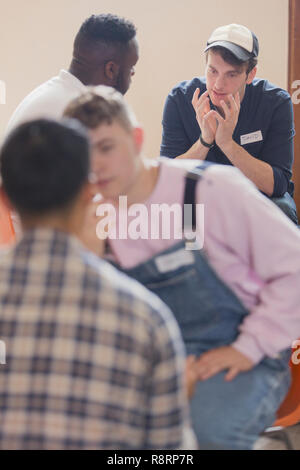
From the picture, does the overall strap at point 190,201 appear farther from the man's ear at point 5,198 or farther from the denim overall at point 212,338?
the man's ear at point 5,198

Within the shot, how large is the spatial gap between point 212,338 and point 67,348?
0.49 metres

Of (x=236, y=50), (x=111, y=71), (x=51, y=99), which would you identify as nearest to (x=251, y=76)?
(x=236, y=50)

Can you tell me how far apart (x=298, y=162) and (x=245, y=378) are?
8.03ft

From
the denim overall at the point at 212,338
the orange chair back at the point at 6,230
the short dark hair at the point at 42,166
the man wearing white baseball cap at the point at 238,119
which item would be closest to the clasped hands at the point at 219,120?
the man wearing white baseball cap at the point at 238,119

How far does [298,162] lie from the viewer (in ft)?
11.2

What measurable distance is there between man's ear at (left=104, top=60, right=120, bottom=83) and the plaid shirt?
1.35 meters

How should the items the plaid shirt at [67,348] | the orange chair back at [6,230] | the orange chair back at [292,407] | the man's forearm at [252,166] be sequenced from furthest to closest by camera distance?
the man's forearm at [252,166] → the orange chair back at [6,230] → the orange chair back at [292,407] → the plaid shirt at [67,348]

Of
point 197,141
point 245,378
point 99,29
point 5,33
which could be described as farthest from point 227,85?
point 5,33

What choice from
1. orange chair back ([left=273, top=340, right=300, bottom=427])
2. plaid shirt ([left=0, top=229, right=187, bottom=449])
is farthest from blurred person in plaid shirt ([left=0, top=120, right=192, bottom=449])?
orange chair back ([left=273, top=340, right=300, bottom=427])

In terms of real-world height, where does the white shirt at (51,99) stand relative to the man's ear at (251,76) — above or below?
below

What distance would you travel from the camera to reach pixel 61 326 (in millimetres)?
788

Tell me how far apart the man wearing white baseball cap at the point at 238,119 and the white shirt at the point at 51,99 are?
512 mm

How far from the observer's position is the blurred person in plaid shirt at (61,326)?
0.79 meters

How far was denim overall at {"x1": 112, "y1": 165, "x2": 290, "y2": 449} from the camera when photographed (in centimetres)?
113
